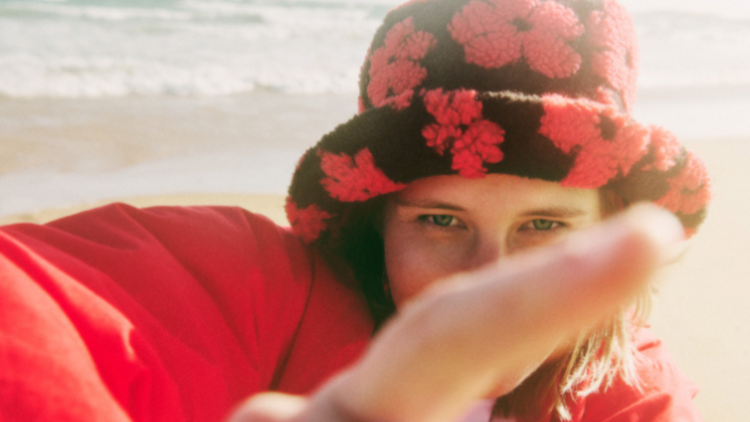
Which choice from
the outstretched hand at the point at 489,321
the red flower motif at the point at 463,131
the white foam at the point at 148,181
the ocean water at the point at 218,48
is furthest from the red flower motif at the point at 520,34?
the ocean water at the point at 218,48

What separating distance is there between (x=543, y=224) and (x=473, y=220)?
12 cm

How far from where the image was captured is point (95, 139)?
3.45 m

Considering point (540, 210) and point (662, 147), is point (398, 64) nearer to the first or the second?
point (540, 210)

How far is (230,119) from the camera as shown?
408cm

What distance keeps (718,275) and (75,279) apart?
6.88 ft

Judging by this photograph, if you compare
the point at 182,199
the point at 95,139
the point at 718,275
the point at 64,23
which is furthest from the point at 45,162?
the point at 64,23

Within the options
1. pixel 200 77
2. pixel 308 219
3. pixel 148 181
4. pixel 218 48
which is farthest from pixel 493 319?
pixel 218 48

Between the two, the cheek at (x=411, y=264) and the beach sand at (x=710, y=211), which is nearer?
the cheek at (x=411, y=264)

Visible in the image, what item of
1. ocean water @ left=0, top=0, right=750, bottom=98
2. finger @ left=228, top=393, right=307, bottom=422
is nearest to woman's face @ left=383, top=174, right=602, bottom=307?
finger @ left=228, top=393, right=307, bottom=422

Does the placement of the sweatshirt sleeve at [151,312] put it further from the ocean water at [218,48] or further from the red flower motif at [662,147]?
the ocean water at [218,48]

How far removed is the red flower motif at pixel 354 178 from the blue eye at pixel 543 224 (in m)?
0.23

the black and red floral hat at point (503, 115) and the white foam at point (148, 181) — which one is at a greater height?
the black and red floral hat at point (503, 115)

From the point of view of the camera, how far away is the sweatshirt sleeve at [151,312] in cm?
67

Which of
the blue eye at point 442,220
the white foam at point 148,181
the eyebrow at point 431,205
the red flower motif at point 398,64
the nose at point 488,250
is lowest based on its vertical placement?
the white foam at point 148,181
